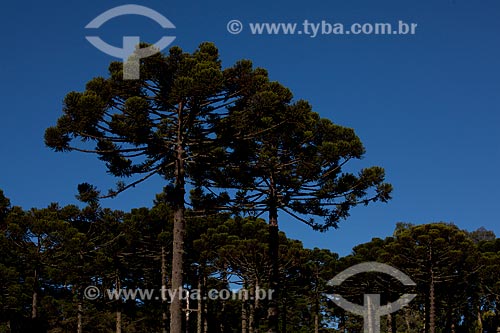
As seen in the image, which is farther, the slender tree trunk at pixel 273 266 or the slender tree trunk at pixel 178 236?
the slender tree trunk at pixel 273 266

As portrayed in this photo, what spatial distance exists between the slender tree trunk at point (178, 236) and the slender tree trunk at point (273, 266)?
3.92 metres

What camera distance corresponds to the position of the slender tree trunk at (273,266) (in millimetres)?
17672

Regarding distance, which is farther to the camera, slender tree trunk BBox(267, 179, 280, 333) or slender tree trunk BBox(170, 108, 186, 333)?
slender tree trunk BBox(267, 179, 280, 333)

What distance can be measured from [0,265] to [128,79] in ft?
55.3

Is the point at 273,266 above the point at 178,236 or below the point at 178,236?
below

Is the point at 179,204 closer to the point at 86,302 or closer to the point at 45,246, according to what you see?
the point at 45,246

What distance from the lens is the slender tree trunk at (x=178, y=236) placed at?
1379cm

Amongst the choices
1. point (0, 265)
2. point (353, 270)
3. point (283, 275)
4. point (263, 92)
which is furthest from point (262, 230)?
point (263, 92)

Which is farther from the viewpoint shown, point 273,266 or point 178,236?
point 273,266

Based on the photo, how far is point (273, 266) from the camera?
59.2 ft

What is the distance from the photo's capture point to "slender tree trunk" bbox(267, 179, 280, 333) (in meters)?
17.7

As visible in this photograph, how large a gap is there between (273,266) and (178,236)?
4.43 meters

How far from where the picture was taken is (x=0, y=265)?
27859 mm

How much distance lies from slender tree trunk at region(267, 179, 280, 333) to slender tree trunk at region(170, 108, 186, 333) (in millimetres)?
3925
